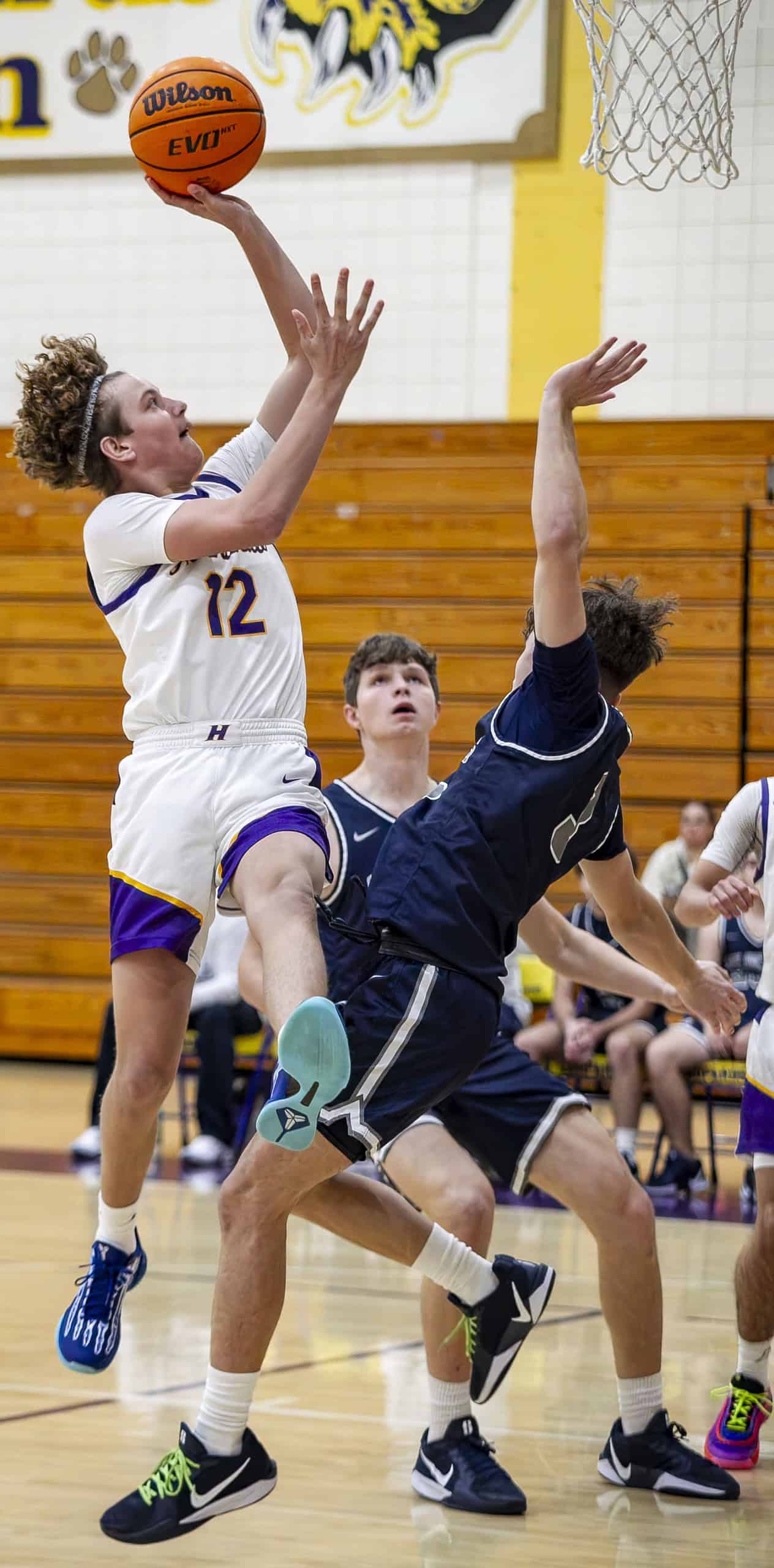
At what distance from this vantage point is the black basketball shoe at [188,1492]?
3.12 metres

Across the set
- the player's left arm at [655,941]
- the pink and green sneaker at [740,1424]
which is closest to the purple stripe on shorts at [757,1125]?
the player's left arm at [655,941]

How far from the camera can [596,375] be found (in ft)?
11.2

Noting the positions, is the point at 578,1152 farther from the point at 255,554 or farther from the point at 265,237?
the point at 265,237

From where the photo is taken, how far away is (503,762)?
3.39m

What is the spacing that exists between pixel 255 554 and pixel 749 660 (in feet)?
24.4

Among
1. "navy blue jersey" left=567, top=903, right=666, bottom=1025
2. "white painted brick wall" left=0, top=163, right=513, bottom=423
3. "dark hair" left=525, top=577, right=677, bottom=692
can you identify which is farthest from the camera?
"white painted brick wall" left=0, top=163, right=513, bottom=423

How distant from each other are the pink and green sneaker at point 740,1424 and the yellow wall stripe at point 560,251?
25.5 feet

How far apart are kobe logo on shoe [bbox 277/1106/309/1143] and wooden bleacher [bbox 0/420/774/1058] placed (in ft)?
25.9

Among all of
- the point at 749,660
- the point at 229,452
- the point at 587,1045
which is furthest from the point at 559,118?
the point at 229,452

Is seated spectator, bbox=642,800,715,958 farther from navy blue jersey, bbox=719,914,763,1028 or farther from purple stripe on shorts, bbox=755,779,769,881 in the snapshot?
purple stripe on shorts, bbox=755,779,769,881

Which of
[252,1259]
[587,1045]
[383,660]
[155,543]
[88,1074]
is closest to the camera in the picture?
[252,1259]

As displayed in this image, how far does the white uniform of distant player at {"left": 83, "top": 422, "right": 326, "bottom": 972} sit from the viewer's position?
3.56 m

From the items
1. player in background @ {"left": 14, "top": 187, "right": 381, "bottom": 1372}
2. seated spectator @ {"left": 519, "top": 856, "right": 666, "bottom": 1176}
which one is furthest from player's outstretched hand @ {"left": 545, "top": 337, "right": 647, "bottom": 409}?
seated spectator @ {"left": 519, "top": 856, "right": 666, "bottom": 1176}

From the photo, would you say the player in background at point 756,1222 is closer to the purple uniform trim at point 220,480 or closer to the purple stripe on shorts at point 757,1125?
the purple stripe on shorts at point 757,1125
